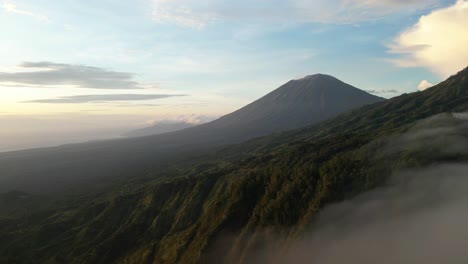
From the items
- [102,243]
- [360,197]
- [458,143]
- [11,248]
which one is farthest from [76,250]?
[458,143]

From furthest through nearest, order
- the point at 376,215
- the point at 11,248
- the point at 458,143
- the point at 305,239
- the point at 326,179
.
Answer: the point at 11,248 < the point at 458,143 < the point at 326,179 < the point at 376,215 < the point at 305,239

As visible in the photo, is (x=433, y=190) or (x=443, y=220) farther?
(x=433, y=190)

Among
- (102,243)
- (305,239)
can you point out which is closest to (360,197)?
(305,239)

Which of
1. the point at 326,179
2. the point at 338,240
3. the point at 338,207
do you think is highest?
the point at 326,179

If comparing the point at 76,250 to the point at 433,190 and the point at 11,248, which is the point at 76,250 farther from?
the point at 433,190

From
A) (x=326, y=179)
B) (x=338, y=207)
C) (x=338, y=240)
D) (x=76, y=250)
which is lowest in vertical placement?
(x=76, y=250)

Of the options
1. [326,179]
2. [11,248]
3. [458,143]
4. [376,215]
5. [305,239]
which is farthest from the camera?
[11,248]

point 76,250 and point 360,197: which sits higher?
point 360,197

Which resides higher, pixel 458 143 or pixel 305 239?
pixel 458 143

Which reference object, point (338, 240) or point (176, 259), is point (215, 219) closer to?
point (176, 259)
